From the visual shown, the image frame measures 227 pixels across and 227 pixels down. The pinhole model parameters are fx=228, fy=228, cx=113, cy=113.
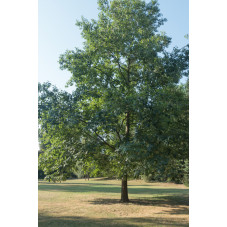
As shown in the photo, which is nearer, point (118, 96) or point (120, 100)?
point (120, 100)

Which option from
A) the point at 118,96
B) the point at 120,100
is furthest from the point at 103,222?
the point at 118,96

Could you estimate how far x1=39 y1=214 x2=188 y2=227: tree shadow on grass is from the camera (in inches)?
242

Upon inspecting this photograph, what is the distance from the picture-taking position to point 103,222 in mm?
6398

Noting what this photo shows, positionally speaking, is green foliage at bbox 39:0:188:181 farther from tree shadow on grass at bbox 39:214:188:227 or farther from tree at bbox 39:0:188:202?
tree shadow on grass at bbox 39:214:188:227

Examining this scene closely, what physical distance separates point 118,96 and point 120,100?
380 millimetres

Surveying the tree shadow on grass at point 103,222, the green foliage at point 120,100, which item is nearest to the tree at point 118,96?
the green foliage at point 120,100

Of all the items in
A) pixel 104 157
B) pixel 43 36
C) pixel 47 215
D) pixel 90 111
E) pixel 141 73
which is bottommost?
pixel 47 215

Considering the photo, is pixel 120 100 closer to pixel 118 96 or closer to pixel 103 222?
pixel 118 96

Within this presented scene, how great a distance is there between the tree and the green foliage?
31mm

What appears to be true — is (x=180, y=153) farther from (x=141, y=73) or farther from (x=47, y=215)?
(x=47, y=215)
